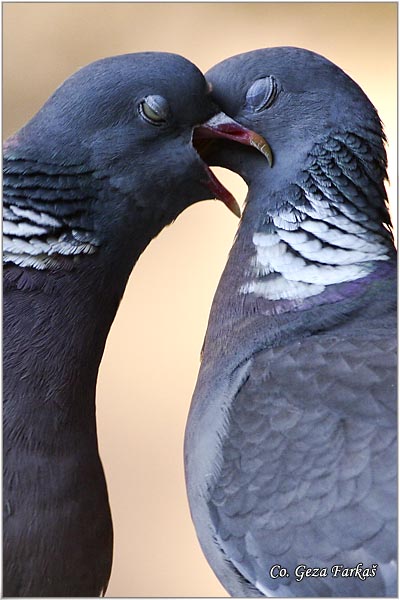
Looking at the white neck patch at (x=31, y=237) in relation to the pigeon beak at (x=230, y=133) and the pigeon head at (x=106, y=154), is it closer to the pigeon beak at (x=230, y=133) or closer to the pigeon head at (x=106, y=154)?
the pigeon head at (x=106, y=154)

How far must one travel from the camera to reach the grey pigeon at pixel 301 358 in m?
1.33

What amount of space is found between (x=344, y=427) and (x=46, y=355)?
1.45 feet

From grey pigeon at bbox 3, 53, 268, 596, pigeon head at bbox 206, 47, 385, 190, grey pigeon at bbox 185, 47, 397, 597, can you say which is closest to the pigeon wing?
grey pigeon at bbox 185, 47, 397, 597

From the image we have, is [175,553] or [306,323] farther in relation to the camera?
[175,553]

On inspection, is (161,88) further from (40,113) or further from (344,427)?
(344,427)

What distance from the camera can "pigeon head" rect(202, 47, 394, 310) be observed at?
156 centimetres

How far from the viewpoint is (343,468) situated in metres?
1.34

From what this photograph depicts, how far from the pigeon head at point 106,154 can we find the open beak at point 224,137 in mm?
12

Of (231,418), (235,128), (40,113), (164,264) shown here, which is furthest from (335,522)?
(164,264)

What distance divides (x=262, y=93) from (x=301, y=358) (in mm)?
444

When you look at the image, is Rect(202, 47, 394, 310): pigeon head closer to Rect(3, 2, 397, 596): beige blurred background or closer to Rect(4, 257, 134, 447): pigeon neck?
Rect(3, 2, 397, 596): beige blurred background

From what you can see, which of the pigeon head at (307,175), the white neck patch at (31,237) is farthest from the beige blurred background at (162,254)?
the white neck patch at (31,237)

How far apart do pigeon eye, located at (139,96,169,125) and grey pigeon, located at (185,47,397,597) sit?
0.15m

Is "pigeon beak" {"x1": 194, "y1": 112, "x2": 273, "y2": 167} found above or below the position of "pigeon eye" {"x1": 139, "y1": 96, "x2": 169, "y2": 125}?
above
